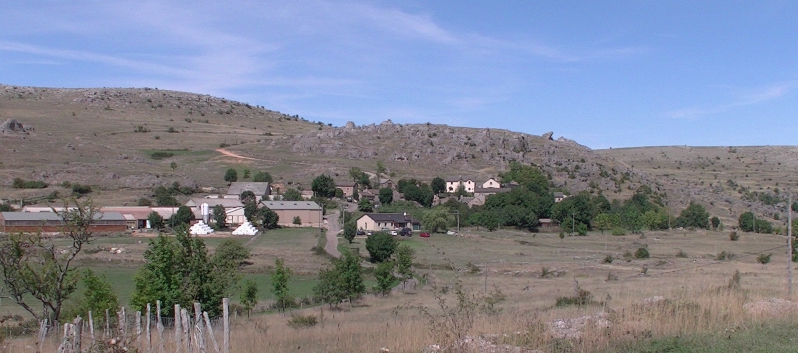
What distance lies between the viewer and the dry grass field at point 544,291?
905 cm

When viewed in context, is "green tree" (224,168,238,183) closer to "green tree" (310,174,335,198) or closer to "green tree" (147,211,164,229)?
"green tree" (310,174,335,198)

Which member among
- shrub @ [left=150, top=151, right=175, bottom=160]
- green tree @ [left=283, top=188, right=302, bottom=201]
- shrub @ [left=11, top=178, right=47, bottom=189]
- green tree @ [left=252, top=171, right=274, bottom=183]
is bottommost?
green tree @ [left=283, top=188, right=302, bottom=201]

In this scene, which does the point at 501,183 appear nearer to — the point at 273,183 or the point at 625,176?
the point at 625,176

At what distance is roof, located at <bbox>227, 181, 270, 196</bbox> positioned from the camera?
330ft

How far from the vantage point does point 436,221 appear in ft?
285

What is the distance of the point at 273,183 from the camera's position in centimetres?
11675

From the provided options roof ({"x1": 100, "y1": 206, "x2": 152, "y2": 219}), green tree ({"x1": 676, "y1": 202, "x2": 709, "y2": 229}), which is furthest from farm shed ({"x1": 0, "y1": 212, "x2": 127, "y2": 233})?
green tree ({"x1": 676, "y1": 202, "x2": 709, "y2": 229})

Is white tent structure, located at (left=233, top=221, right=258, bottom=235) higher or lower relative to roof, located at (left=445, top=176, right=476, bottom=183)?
lower

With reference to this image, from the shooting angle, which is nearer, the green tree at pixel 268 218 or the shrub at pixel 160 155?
the green tree at pixel 268 218

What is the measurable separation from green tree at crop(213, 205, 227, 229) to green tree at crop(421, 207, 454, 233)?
27831 millimetres

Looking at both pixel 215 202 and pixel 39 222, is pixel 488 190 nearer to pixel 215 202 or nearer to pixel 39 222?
pixel 215 202

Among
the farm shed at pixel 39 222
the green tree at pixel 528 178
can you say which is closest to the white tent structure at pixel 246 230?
the farm shed at pixel 39 222

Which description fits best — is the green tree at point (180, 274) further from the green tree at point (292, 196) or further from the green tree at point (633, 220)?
the green tree at point (633, 220)

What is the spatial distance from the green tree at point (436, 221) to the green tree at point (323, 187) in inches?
935
